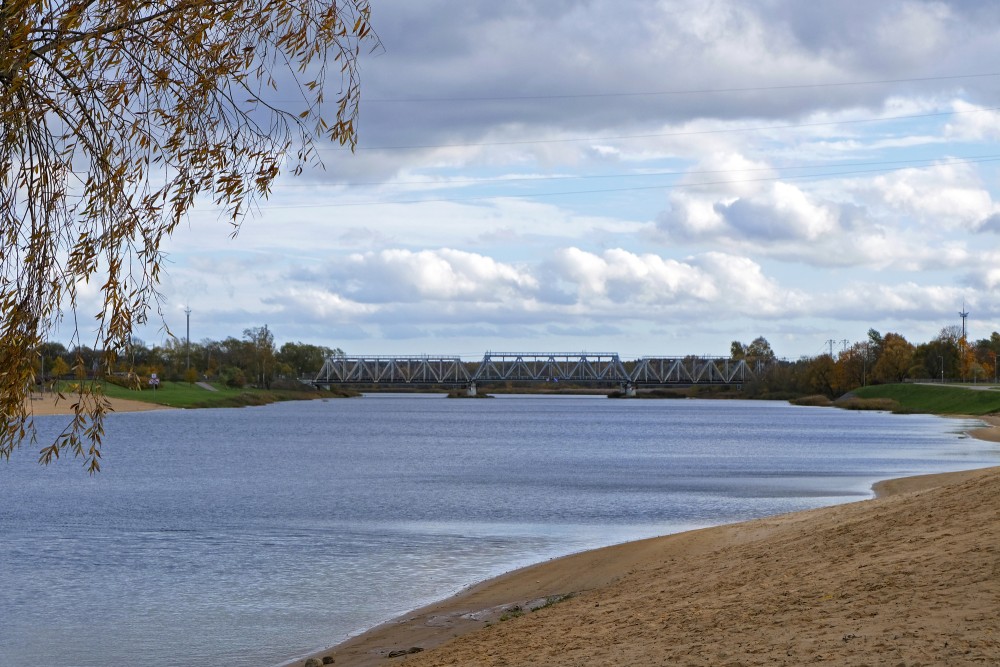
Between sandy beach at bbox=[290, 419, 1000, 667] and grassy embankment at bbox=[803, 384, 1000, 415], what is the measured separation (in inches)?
3879

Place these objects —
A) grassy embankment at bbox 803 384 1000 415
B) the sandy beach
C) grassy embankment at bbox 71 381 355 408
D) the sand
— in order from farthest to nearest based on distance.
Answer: grassy embankment at bbox 71 381 355 408 < the sand < grassy embankment at bbox 803 384 1000 415 < the sandy beach

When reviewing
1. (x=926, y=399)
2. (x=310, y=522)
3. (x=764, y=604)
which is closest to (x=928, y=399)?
(x=926, y=399)

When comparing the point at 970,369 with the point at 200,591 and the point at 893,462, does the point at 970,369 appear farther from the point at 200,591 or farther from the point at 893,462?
the point at 200,591

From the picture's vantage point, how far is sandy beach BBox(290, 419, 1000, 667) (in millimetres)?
10445

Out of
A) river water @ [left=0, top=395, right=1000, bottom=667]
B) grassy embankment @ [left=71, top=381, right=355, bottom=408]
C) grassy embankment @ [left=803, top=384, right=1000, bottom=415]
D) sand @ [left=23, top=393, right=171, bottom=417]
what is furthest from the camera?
grassy embankment @ [left=71, top=381, right=355, bottom=408]

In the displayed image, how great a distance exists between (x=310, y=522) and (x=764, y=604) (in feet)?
66.9

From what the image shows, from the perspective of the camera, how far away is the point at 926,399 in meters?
144

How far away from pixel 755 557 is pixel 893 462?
123 feet

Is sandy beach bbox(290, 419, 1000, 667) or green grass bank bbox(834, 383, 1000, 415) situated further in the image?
green grass bank bbox(834, 383, 1000, 415)

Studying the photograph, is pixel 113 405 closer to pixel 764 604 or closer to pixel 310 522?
pixel 310 522

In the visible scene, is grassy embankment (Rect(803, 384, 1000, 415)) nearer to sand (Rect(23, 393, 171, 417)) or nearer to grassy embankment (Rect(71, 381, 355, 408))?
sand (Rect(23, 393, 171, 417))

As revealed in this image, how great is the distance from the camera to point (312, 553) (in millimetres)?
25156

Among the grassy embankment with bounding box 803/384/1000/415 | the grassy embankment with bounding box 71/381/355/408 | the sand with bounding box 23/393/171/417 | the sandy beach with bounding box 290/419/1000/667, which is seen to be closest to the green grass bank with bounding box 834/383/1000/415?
the grassy embankment with bounding box 803/384/1000/415

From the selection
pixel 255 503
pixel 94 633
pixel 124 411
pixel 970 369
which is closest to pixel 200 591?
pixel 94 633
